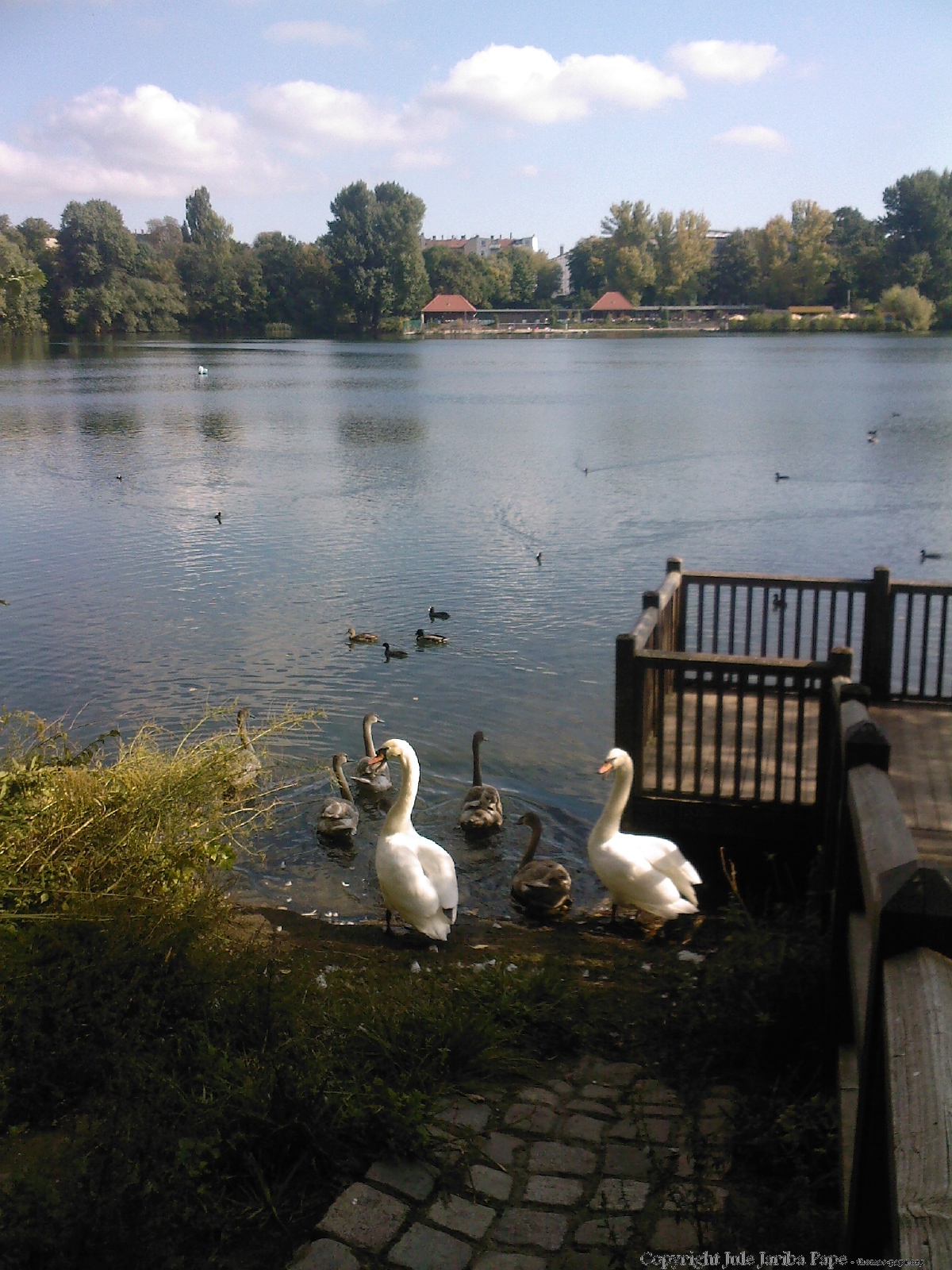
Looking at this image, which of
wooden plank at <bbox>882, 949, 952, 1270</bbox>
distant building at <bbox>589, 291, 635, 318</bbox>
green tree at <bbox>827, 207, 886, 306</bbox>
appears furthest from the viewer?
distant building at <bbox>589, 291, 635, 318</bbox>

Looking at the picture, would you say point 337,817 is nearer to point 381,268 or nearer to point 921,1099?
point 921,1099

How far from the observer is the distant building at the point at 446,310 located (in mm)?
143250

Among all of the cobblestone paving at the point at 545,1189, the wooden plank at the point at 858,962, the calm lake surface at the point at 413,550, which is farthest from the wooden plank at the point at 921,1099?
the calm lake surface at the point at 413,550

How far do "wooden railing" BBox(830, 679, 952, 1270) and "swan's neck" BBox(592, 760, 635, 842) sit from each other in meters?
3.64

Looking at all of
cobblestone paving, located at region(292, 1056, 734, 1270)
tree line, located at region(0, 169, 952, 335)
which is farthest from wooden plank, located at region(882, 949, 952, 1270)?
tree line, located at region(0, 169, 952, 335)

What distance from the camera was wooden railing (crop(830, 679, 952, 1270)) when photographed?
1.57 metres

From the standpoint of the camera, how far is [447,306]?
470ft

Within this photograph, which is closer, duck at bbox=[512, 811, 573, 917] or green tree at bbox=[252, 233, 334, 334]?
duck at bbox=[512, 811, 573, 917]

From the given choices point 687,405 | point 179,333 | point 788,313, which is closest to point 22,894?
point 687,405

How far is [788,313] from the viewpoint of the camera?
135500 mm

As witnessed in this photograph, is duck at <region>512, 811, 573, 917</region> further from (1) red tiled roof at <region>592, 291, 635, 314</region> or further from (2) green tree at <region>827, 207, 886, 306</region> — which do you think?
(1) red tiled roof at <region>592, 291, 635, 314</region>

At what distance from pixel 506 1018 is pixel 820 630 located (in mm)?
11253

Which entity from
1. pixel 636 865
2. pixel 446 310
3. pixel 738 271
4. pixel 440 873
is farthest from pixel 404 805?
pixel 738 271

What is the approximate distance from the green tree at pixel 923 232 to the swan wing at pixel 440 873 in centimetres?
13585
